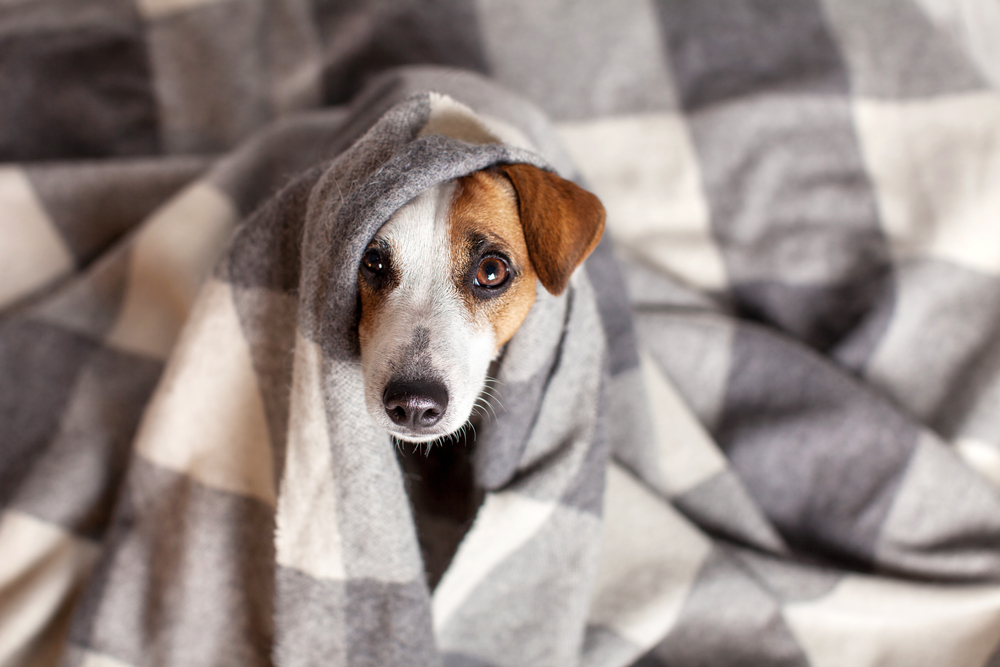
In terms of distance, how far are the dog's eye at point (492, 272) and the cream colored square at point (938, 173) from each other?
1089 mm

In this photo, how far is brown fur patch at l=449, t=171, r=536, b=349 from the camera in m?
0.80

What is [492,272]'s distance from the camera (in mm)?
827

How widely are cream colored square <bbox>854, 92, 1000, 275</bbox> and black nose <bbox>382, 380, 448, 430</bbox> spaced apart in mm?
1231

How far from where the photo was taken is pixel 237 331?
921mm

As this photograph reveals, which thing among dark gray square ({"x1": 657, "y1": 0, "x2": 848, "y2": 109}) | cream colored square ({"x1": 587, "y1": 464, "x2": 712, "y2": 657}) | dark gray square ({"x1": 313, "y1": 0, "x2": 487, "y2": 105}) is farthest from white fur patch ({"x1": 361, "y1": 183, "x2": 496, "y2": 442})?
dark gray square ({"x1": 657, "y1": 0, "x2": 848, "y2": 109})

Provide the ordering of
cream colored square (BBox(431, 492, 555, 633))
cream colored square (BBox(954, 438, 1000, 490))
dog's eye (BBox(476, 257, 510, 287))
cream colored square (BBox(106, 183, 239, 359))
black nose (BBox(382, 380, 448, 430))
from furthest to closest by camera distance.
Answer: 1. cream colored square (BBox(954, 438, 1000, 490))
2. cream colored square (BBox(106, 183, 239, 359))
3. cream colored square (BBox(431, 492, 555, 633))
4. dog's eye (BBox(476, 257, 510, 287))
5. black nose (BBox(382, 380, 448, 430))

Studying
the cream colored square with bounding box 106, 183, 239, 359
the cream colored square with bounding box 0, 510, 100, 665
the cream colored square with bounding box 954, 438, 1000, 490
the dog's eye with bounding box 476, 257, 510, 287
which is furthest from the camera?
the cream colored square with bounding box 954, 438, 1000, 490

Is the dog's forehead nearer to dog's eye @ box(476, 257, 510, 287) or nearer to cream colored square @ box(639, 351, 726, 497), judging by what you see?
dog's eye @ box(476, 257, 510, 287)

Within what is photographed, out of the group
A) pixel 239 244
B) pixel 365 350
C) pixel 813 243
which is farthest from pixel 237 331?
pixel 813 243

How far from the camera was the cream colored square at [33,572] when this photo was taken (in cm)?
104

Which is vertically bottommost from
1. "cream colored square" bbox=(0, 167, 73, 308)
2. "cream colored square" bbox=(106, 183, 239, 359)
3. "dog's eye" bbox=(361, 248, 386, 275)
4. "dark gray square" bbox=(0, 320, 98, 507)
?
"dog's eye" bbox=(361, 248, 386, 275)

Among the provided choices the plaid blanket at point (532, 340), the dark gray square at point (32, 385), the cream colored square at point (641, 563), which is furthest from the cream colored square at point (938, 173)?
the dark gray square at point (32, 385)

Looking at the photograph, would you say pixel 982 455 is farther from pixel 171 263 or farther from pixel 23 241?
pixel 23 241

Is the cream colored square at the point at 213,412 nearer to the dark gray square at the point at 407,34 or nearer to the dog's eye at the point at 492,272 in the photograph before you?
the dog's eye at the point at 492,272
